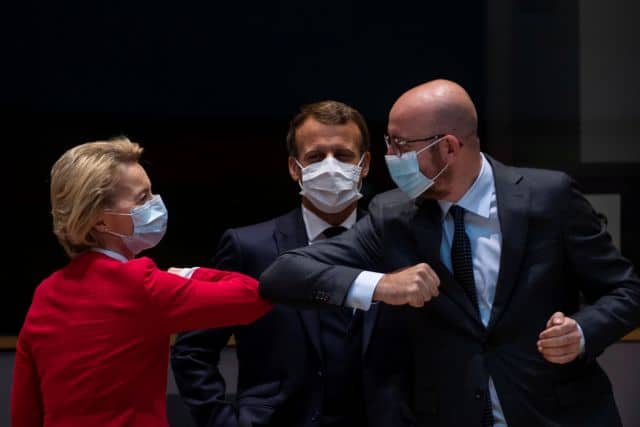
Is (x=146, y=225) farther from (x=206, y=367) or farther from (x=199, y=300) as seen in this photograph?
(x=206, y=367)

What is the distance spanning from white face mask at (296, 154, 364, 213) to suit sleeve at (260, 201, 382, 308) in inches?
12.6

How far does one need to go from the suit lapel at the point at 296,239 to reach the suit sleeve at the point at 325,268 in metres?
0.31

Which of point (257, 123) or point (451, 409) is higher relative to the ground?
point (257, 123)

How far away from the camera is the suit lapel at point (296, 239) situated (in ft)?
8.07

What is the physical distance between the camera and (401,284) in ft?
6.31

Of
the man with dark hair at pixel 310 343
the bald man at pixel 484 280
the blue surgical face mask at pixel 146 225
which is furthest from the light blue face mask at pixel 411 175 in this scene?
the blue surgical face mask at pixel 146 225

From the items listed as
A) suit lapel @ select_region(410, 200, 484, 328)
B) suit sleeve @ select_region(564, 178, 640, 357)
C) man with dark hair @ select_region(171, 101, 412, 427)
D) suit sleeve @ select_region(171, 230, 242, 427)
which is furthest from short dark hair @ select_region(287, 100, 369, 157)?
suit sleeve @ select_region(564, 178, 640, 357)

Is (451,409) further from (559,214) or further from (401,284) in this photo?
(559,214)

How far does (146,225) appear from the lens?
2096 mm

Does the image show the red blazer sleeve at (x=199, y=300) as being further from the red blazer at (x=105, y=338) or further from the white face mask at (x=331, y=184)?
the white face mask at (x=331, y=184)

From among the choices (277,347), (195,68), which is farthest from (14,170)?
(277,347)

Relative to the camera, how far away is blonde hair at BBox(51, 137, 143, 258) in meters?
2.01

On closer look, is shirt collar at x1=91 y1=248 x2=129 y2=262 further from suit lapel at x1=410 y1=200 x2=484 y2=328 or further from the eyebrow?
suit lapel at x1=410 y1=200 x2=484 y2=328

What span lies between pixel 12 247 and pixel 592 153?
247 centimetres
